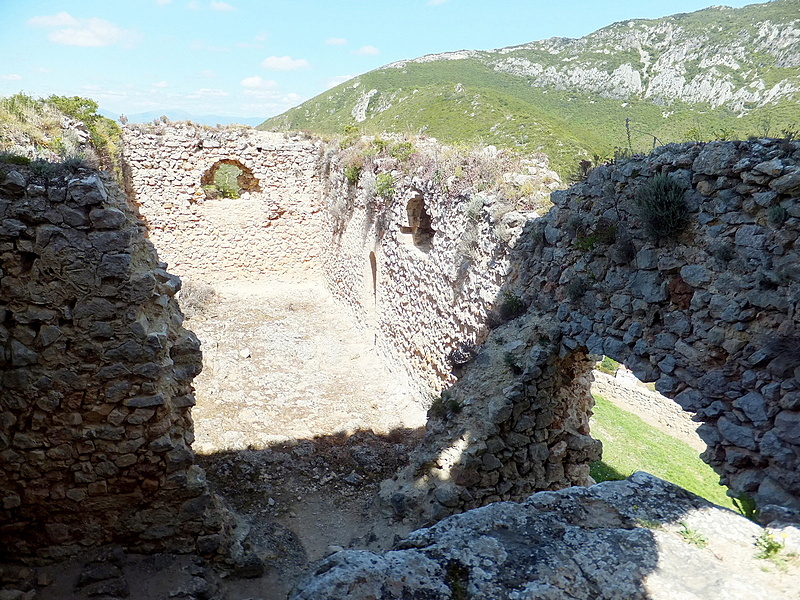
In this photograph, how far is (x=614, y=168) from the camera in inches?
201

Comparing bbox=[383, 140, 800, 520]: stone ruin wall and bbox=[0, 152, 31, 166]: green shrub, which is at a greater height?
bbox=[0, 152, 31, 166]: green shrub

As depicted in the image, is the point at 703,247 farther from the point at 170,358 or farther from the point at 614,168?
the point at 170,358

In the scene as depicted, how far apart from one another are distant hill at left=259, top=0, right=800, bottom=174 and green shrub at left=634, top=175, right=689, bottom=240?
6357 millimetres

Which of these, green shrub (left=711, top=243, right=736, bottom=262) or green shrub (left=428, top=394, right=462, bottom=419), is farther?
green shrub (left=428, top=394, right=462, bottom=419)

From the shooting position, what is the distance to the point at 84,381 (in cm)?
388

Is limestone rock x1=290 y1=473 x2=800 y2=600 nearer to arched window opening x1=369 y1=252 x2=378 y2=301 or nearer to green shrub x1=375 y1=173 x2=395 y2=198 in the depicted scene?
green shrub x1=375 y1=173 x2=395 y2=198

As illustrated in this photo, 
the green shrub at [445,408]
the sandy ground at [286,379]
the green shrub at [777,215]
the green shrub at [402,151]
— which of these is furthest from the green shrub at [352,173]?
the green shrub at [777,215]

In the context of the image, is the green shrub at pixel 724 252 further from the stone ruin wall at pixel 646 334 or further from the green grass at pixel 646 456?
the green grass at pixel 646 456

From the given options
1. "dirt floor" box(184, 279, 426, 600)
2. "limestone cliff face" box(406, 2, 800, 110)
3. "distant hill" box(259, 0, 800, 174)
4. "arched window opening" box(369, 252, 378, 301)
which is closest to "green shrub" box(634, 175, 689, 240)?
"dirt floor" box(184, 279, 426, 600)

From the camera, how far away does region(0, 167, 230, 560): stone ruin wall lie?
3.69 metres

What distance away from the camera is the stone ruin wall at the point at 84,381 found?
369 centimetres

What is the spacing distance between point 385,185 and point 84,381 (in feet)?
23.2

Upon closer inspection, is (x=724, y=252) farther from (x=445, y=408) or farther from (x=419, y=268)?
(x=419, y=268)

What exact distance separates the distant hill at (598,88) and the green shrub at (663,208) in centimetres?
636
